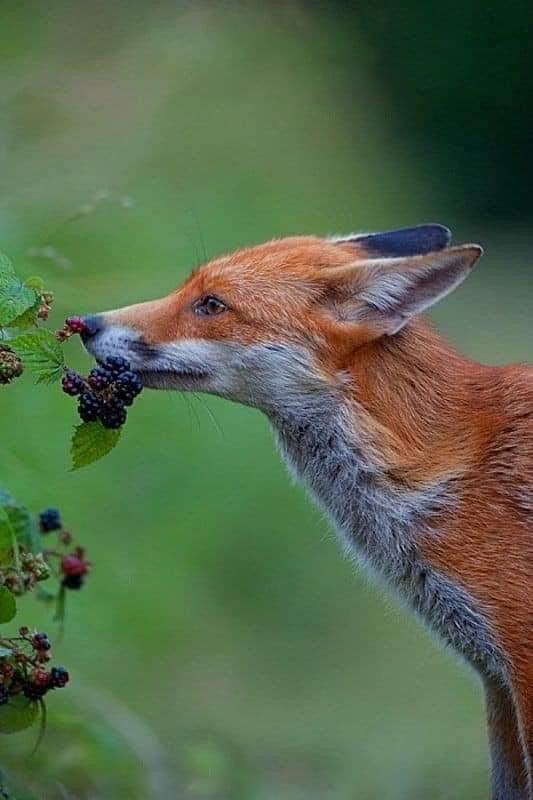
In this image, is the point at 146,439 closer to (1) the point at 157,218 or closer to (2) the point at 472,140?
(1) the point at 157,218

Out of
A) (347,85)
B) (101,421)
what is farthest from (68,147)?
(347,85)

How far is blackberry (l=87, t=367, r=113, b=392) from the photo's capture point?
5.01 metres

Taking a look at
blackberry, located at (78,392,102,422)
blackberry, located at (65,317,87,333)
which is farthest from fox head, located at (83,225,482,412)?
blackberry, located at (78,392,102,422)

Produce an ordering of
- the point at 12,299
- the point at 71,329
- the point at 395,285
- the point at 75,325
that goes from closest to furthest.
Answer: the point at 12,299, the point at 71,329, the point at 75,325, the point at 395,285

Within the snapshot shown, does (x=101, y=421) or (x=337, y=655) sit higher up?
(x=337, y=655)

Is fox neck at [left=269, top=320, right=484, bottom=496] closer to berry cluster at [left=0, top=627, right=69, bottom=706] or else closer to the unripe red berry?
the unripe red berry

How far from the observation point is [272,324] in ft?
19.8

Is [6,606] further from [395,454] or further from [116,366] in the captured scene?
[395,454]

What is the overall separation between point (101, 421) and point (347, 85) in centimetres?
2047

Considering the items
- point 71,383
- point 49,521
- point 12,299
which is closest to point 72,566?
point 49,521

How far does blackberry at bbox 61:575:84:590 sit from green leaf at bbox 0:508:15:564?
411 mm

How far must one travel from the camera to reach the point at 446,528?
5.83m

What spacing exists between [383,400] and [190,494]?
20.0 ft

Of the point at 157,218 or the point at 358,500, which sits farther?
the point at 157,218
